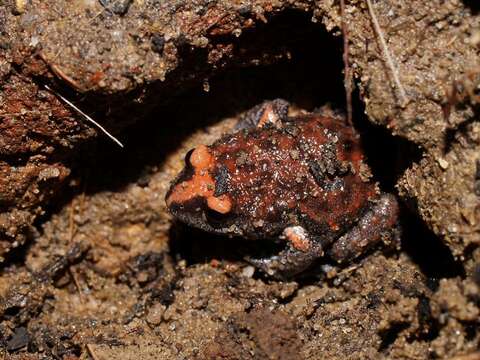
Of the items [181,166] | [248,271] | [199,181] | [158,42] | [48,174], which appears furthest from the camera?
[181,166]

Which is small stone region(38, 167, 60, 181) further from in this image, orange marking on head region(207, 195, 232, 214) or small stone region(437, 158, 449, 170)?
small stone region(437, 158, 449, 170)

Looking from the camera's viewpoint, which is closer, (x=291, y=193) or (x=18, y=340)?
(x=18, y=340)

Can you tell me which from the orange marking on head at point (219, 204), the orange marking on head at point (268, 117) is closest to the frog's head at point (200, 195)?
the orange marking on head at point (219, 204)

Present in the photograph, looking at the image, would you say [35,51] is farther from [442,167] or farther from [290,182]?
[442,167]

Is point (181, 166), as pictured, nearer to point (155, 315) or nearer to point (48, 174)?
point (48, 174)

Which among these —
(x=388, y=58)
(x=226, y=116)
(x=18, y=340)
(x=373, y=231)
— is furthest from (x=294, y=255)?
(x=18, y=340)

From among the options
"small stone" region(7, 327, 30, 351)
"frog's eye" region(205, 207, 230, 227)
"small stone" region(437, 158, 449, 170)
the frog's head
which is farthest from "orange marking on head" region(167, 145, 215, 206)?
"small stone" region(437, 158, 449, 170)
